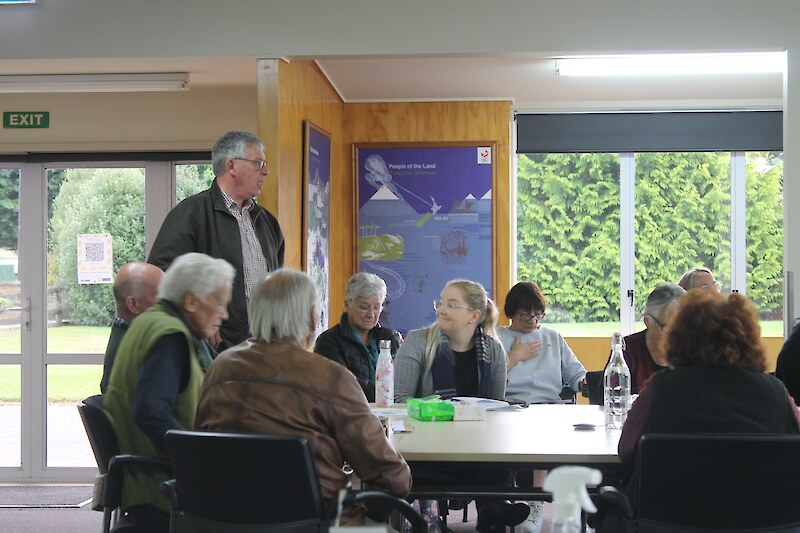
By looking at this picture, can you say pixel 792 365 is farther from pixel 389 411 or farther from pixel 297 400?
pixel 297 400

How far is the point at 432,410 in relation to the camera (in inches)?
158

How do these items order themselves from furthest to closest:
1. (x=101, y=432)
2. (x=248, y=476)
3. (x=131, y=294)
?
1. (x=131, y=294)
2. (x=101, y=432)
3. (x=248, y=476)

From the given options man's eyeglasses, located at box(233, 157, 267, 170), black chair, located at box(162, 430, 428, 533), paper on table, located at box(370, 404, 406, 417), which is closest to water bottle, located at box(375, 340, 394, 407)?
paper on table, located at box(370, 404, 406, 417)

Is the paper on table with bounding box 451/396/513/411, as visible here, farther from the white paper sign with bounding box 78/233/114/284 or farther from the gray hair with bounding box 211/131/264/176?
the white paper sign with bounding box 78/233/114/284

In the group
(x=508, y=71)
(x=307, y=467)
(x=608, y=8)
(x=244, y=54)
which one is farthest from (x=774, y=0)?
(x=307, y=467)

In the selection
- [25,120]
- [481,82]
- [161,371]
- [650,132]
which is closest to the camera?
[161,371]

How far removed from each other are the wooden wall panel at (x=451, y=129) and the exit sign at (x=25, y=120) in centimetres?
225

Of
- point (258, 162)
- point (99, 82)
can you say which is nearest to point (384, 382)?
point (258, 162)

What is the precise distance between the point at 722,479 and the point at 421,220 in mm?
5310

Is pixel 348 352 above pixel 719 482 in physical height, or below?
above

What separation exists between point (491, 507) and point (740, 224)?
13.6ft

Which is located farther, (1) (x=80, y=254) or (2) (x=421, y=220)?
(2) (x=421, y=220)

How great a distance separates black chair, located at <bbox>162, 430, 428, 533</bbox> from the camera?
8.50ft

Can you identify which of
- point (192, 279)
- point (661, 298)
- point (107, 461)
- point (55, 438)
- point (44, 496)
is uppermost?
point (192, 279)
